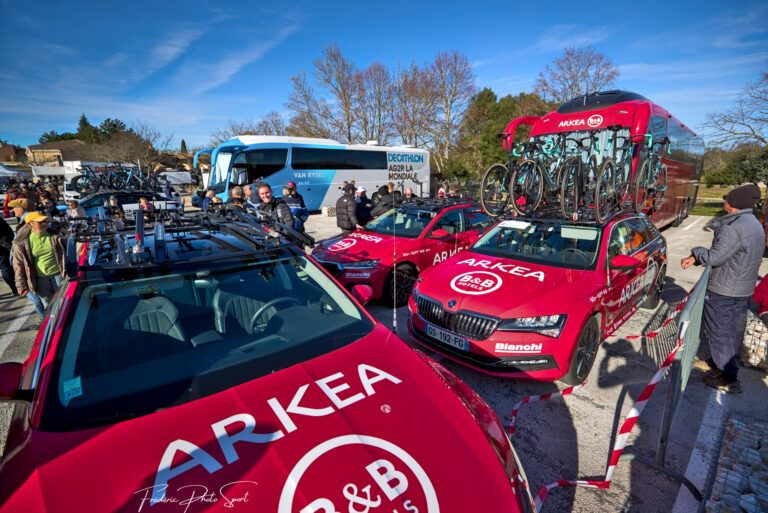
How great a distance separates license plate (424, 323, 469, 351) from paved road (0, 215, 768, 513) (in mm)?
433

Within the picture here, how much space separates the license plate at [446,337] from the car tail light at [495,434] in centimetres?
133

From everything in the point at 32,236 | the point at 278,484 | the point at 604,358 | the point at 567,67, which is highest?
the point at 567,67


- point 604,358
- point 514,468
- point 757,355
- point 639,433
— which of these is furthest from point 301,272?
point 757,355

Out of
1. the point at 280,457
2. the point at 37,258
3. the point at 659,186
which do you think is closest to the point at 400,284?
the point at 280,457

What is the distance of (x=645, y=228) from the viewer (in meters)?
5.26

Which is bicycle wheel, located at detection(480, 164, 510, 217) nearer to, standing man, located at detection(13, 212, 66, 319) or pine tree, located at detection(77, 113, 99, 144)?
standing man, located at detection(13, 212, 66, 319)

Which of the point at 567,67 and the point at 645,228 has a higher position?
the point at 567,67

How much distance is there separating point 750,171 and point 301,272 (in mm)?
24984

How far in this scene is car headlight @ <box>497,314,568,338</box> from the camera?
3281 mm

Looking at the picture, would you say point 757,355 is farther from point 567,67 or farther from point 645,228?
point 567,67

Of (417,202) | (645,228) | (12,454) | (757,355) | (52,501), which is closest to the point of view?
(52,501)

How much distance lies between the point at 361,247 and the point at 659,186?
322 inches

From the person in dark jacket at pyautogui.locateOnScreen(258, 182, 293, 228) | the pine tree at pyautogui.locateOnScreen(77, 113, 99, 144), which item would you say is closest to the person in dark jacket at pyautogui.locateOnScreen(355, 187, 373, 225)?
the person in dark jacket at pyautogui.locateOnScreen(258, 182, 293, 228)

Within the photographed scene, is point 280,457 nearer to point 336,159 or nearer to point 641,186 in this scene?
point 641,186
